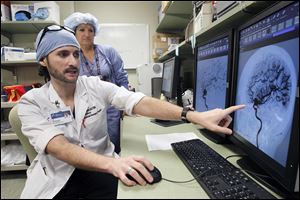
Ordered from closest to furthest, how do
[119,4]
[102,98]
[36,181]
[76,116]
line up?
1. [36,181]
2. [76,116]
3. [102,98]
4. [119,4]

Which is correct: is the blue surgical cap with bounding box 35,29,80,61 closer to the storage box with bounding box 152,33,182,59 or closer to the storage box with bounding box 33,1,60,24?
the storage box with bounding box 33,1,60,24

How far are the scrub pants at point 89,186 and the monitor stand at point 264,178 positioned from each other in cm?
64

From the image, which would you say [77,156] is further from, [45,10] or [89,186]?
[45,10]

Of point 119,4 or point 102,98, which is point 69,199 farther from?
point 119,4

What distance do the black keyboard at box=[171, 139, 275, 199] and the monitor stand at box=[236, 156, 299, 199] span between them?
0.05 m

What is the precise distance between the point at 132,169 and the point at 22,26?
2.82 m

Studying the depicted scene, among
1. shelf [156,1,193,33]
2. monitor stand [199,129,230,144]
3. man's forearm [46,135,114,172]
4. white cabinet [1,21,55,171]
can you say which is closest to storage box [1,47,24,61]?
white cabinet [1,21,55,171]

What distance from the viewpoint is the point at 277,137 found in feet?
2.04

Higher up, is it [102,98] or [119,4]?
[119,4]

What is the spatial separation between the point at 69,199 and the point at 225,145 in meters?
0.78

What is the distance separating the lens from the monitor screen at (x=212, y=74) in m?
1.02

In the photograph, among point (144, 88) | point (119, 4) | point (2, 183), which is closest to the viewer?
point (2, 183)

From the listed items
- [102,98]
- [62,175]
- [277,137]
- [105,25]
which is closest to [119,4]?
[105,25]

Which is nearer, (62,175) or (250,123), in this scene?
(250,123)
